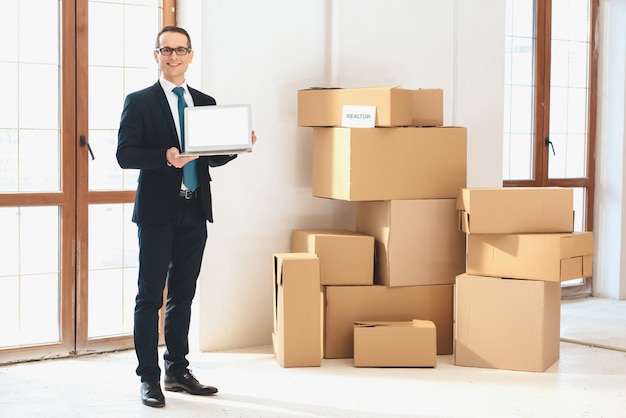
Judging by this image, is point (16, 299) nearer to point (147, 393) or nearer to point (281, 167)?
point (147, 393)

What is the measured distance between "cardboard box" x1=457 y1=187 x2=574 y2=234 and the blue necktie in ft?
4.22

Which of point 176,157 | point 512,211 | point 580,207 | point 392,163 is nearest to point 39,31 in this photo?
point 176,157

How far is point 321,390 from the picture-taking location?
350cm

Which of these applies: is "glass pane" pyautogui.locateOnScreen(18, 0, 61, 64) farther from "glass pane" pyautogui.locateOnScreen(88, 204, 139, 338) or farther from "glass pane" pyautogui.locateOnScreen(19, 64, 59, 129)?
"glass pane" pyautogui.locateOnScreen(88, 204, 139, 338)

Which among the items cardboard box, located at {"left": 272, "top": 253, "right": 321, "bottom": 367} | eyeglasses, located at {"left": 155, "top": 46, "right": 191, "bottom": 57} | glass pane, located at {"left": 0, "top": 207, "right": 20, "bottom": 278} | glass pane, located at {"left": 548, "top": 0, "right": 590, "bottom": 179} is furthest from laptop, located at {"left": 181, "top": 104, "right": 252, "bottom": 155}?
glass pane, located at {"left": 548, "top": 0, "right": 590, "bottom": 179}

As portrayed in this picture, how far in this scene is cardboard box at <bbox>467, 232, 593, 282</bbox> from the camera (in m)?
3.74

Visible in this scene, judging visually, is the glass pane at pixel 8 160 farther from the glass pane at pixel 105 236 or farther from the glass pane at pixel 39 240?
the glass pane at pixel 105 236

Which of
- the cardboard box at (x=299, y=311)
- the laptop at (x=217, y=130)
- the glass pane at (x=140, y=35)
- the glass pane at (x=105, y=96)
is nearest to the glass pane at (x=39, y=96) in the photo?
the glass pane at (x=105, y=96)

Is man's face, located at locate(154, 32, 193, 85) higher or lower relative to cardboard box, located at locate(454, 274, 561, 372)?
higher


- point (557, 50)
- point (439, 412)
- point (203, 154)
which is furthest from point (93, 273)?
point (557, 50)

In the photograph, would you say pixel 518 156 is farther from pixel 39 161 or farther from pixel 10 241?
pixel 10 241

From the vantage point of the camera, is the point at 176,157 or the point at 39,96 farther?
the point at 39,96

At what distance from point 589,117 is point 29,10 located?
3.82 meters

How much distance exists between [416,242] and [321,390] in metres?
0.94
